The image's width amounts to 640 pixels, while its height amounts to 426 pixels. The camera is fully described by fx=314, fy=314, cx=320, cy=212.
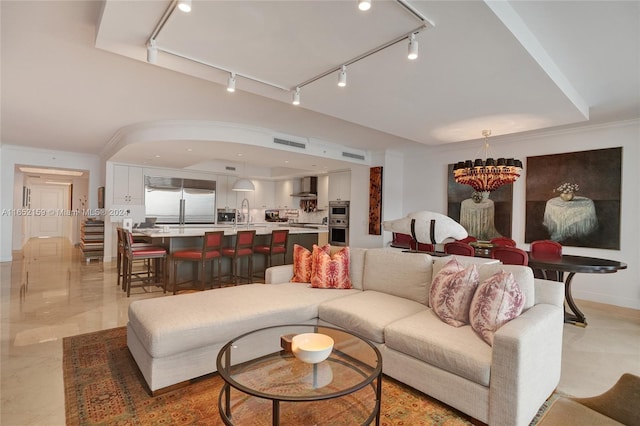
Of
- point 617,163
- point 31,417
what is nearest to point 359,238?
point 617,163

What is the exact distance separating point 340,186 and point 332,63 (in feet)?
18.3

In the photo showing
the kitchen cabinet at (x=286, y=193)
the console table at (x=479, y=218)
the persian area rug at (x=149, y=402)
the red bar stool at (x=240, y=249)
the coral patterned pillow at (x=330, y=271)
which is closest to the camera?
the persian area rug at (x=149, y=402)

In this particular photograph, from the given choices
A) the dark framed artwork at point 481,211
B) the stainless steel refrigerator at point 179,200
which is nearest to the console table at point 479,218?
the dark framed artwork at point 481,211

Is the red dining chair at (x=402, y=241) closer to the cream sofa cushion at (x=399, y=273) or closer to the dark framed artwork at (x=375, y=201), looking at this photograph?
the dark framed artwork at (x=375, y=201)

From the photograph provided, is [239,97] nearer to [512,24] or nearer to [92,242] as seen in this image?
[512,24]

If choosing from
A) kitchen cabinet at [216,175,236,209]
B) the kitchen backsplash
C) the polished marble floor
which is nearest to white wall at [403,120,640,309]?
the polished marble floor

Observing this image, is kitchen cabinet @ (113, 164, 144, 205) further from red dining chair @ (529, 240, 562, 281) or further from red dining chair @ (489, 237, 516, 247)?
red dining chair @ (529, 240, 562, 281)

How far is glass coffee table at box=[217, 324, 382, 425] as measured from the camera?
1685 millimetres

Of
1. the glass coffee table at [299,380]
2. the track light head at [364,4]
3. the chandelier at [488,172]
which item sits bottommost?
the glass coffee table at [299,380]

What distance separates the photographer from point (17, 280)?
5.30 meters

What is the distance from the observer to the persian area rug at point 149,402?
6.21 feet

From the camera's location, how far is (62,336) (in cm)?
303

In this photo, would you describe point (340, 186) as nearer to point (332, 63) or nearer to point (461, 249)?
point (461, 249)

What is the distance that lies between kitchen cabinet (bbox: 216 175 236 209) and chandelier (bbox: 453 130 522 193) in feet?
21.3
